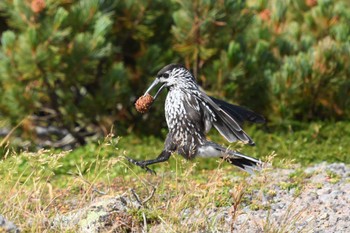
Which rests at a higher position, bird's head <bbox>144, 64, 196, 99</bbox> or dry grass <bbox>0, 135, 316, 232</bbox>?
bird's head <bbox>144, 64, 196, 99</bbox>

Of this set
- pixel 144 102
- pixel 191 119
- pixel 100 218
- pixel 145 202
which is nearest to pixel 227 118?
pixel 191 119

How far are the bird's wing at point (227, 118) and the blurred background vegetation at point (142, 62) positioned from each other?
2.44 meters

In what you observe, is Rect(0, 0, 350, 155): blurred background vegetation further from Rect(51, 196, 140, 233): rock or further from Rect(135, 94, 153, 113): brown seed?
Rect(51, 196, 140, 233): rock

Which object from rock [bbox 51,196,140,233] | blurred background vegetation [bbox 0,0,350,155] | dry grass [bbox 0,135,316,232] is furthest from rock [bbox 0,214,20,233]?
blurred background vegetation [bbox 0,0,350,155]

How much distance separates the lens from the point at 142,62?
356 inches

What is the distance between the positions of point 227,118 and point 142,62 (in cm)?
323

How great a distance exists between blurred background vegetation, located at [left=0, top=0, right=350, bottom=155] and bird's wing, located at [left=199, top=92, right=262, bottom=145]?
2.44 meters

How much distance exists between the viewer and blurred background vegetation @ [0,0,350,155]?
8.34 meters

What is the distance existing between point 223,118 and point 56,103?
3287 mm

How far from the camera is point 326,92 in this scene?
9.45 meters

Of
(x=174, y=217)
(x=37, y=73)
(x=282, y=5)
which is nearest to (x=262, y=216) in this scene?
(x=174, y=217)

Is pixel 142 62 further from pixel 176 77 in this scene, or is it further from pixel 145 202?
pixel 145 202

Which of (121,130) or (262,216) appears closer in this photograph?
(262,216)

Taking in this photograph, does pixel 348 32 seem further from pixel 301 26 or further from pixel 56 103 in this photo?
pixel 56 103
